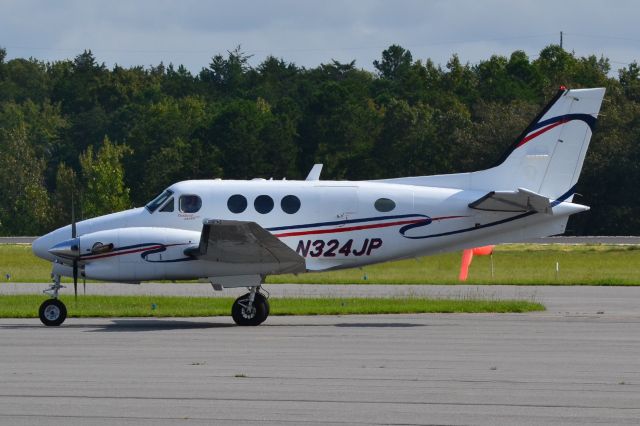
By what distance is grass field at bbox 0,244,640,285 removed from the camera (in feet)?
124

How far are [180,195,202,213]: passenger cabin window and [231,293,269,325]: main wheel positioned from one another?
6.71 feet

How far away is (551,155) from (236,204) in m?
6.25

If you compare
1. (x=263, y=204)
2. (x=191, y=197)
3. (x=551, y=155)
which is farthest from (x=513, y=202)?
(x=191, y=197)

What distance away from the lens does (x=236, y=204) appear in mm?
23516

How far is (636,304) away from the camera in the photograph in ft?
91.0

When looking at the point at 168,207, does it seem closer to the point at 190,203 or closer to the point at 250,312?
the point at 190,203

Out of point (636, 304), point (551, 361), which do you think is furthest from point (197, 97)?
point (551, 361)

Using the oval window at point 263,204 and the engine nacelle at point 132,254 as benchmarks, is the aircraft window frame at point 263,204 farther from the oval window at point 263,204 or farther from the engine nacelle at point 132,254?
the engine nacelle at point 132,254

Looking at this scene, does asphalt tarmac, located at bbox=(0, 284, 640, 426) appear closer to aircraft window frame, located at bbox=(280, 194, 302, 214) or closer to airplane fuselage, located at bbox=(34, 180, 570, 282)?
airplane fuselage, located at bbox=(34, 180, 570, 282)

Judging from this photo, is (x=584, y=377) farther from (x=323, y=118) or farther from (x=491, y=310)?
(x=323, y=118)

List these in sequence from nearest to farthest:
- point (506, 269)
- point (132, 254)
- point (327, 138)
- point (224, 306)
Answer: point (132, 254) < point (224, 306) < point (506, 269) < point (327, 138)

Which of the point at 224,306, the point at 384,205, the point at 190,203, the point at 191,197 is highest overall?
the point at 191,197

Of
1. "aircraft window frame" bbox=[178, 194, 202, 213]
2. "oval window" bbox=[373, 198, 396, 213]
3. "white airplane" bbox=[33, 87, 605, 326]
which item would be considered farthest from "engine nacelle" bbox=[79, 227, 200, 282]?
"oval window" bbox=[373, 198, 396, 213]

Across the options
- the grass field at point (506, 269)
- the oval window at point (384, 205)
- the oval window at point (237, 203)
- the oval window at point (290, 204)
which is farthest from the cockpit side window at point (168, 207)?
the grass field at point (506, 269)
